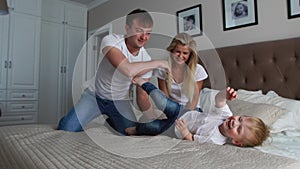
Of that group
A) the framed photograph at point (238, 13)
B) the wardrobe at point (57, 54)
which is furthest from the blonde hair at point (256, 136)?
the wardrobe at point (57, 54)

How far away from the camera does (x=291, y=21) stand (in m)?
1.96

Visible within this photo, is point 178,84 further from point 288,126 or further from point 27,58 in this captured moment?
point 27,58

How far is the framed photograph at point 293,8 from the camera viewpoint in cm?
192

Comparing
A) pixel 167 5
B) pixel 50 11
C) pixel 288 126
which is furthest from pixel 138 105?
pixel 50 11

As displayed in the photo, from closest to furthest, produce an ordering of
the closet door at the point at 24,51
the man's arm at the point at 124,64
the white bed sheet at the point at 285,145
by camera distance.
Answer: the white bed sheet at the point at 285,145
the man's arm at the point at 124,64
the closet door at the point at 24,51

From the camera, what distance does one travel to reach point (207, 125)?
1380 millimetres

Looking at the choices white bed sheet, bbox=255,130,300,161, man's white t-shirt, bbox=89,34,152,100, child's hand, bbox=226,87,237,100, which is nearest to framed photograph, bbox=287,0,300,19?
white bed sheet, bbox=255,130,300,161

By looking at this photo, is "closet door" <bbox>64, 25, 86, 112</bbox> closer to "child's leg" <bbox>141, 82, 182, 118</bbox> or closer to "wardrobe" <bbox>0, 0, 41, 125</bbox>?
"wardrobe" <bbox>0, 0, 41, 125</bbox>

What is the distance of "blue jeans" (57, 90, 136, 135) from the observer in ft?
5.27

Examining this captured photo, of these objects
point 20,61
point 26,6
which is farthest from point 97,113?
point 26,6

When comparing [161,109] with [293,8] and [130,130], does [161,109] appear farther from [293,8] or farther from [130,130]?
[293,8]

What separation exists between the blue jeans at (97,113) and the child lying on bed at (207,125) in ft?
0.45

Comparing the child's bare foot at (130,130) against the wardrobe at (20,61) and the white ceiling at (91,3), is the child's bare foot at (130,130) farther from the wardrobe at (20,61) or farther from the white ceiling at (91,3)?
the white ceiling at (91,3)

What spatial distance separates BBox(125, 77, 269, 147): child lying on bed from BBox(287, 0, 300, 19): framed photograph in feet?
3.57
